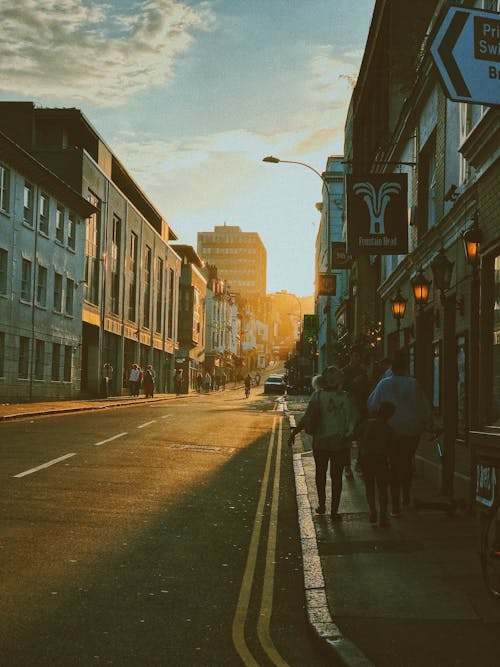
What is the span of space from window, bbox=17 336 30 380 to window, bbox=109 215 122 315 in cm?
1584

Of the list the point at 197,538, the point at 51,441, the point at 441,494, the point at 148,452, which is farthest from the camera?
the point at 51,441

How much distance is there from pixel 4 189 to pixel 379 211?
2103 cm

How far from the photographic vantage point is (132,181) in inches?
2308

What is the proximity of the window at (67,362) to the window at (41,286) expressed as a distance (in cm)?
411

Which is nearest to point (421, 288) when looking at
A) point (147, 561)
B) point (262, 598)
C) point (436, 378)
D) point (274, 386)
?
point (436, 378)

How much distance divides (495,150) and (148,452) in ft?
29.5

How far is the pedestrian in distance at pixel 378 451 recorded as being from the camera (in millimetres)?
9492

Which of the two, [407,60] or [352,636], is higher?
[407,60]

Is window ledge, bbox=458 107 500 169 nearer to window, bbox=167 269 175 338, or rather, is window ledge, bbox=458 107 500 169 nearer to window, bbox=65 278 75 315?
window, bbox=65 278 75 315

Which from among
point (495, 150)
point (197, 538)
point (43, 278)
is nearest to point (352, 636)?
point (197, 538)

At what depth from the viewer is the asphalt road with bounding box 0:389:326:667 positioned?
513 centimetres

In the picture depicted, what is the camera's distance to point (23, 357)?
119 feet

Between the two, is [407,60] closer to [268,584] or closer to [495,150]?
[495,150]

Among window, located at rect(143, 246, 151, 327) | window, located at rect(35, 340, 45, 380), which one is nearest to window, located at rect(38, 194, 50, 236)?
window, located at rect(35, 340, 45, 380)
